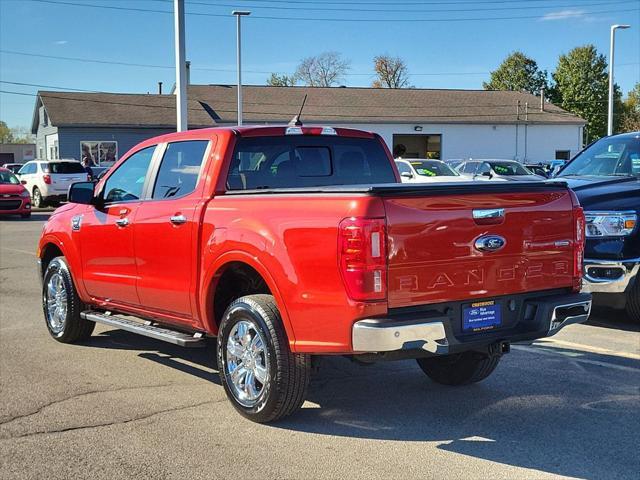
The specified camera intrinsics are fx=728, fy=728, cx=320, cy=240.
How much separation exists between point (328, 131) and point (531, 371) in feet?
8.62

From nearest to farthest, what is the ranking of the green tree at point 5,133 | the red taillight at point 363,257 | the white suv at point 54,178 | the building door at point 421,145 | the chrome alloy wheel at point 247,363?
the red taillight at point 363,257 < the chrome alloy wheel at point 247,363 < the white suv at point 54,178 < the building door at point 421,145 < the green tree at point 5,133

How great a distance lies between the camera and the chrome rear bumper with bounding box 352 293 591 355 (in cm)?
403

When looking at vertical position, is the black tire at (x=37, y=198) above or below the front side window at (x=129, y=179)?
below

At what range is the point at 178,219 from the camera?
17.5ft

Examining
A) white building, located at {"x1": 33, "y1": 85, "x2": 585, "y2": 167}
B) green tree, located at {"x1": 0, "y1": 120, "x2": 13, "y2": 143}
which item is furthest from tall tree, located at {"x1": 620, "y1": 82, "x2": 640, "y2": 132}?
green tree, located at {"x1": 0, "y1": 120, "x2": 13, "y2": 143}

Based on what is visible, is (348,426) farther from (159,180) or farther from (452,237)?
(159,180)

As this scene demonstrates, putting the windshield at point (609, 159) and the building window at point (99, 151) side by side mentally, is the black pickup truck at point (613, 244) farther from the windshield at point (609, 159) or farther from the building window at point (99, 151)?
the building window at point (99, 151)

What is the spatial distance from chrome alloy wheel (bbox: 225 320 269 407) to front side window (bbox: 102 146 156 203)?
182 cm

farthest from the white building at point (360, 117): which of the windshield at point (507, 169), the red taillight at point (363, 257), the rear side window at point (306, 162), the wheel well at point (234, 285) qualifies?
the red taillight at point (363, 257)

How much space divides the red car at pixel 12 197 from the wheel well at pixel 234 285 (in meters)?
20.3

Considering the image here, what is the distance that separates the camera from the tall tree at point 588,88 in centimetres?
7888

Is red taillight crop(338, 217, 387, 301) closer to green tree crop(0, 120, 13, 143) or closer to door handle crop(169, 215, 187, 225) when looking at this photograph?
door handle crop(169, 215, 187, 225)

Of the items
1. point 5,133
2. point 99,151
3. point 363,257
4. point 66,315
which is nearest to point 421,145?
point 99,151

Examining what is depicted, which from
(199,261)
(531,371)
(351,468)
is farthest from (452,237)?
(531,371)
